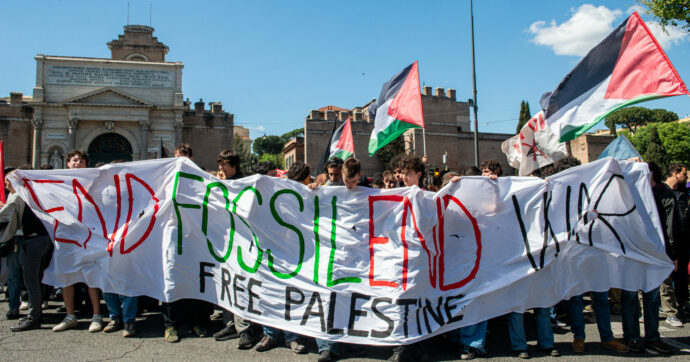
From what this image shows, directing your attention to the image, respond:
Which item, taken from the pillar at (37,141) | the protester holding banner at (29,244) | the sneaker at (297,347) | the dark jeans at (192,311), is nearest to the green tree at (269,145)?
the pillar at (37,141)

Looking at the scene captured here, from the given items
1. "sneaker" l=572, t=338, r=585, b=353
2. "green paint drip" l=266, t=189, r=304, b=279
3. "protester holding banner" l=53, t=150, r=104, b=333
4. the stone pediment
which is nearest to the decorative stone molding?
the stone pediment

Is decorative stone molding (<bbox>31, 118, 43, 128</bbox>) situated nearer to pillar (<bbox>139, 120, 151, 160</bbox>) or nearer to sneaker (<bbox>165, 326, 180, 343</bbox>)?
pillar (<bbox>139, 120, 151, 160</bbox>)

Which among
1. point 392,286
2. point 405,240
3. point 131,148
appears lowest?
point 392,286

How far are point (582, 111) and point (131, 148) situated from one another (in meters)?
38.4

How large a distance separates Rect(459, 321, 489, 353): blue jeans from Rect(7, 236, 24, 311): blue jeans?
548 cm

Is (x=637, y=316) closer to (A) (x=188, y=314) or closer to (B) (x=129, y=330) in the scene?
(A) (x=188, y=314)

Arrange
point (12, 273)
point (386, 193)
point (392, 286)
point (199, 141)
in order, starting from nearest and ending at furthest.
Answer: point (392, 286), point (386, 193), point (12, 273), point (199, 141)

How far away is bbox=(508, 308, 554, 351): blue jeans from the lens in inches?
183

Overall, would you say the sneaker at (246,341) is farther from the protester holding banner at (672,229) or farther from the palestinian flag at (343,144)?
the palestinian flag at (343,144)

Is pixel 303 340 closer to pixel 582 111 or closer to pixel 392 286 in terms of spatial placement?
pixel 392 286

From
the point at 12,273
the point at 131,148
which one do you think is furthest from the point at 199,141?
the point at 12,273

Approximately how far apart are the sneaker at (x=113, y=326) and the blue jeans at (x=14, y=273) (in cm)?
158

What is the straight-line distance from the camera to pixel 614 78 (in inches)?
213

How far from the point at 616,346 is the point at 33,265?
666 cm
